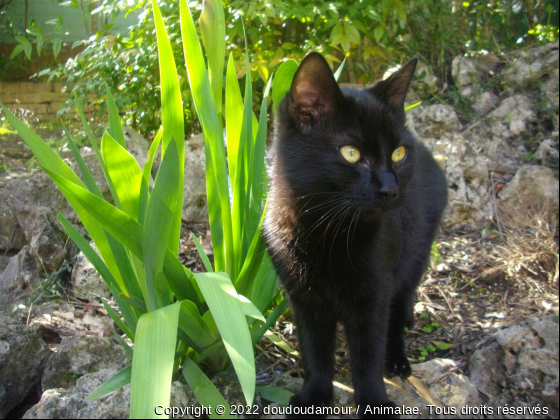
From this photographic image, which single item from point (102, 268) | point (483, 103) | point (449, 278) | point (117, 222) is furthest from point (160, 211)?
point (483, 103)

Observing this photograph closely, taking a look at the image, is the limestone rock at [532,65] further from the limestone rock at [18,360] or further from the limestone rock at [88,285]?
the limestone rock at [18,360]

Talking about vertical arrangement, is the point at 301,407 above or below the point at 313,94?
below

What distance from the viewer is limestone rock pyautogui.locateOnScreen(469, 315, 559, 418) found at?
1752 millimetres

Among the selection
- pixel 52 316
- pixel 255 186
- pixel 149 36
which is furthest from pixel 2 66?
pixel 255 186

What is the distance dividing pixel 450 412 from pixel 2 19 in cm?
250

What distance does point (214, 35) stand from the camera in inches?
66.7

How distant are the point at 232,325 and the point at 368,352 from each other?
0.63 meters

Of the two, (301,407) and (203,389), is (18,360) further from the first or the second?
(301,407)

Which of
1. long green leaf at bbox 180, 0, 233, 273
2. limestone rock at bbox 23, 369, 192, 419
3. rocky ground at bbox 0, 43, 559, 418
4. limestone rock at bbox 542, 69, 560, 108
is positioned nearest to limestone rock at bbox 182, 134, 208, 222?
rocky ground at bbox 0, 43, 559, 418

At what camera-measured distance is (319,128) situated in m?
1.54

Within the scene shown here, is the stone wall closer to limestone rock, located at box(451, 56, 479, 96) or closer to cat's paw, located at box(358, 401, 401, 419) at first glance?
cat's paw, located at box(358, 401, 401, 419)

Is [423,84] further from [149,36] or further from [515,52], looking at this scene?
[149,36]

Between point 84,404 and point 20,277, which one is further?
point 20,277

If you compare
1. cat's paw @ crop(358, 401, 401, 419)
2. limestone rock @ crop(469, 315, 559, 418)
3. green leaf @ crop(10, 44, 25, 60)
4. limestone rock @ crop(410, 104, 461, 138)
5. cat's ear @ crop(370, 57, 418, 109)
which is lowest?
limestone rock @ crop(469, 315, 559, 418)
